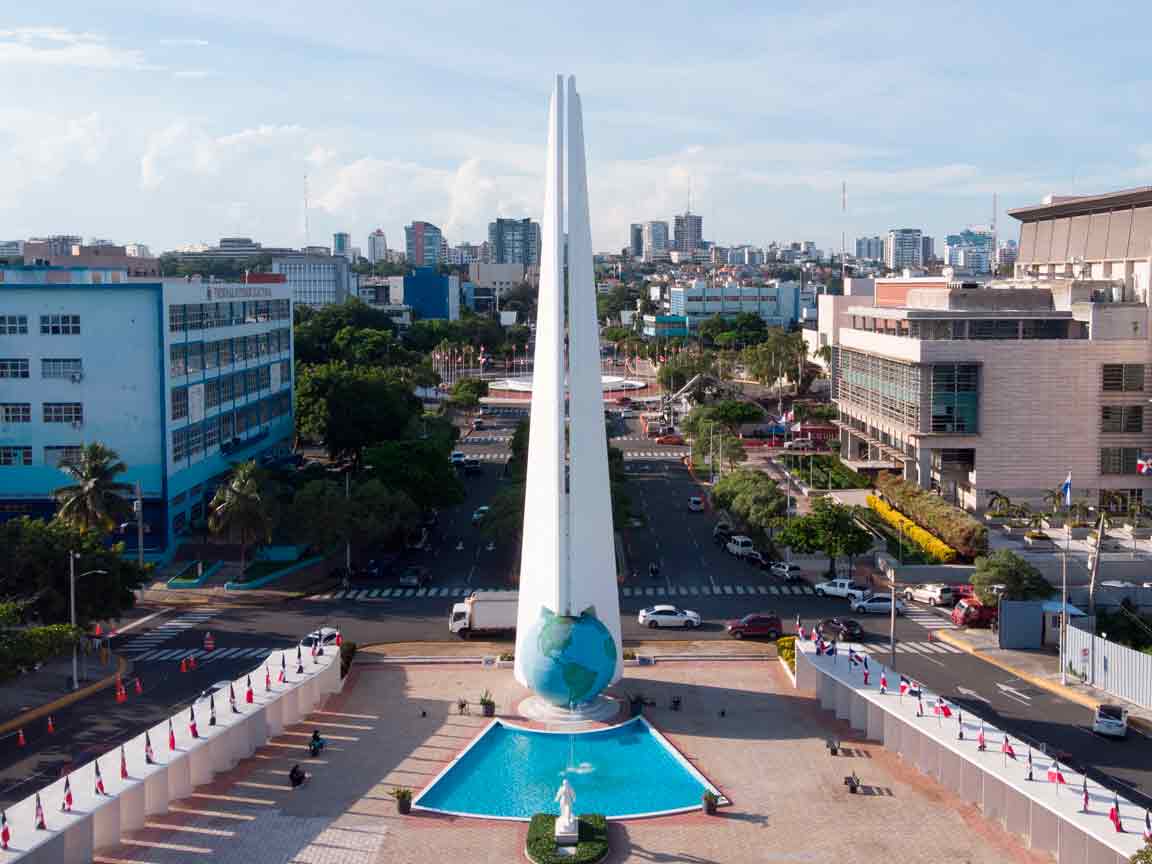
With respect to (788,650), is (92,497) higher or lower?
higher

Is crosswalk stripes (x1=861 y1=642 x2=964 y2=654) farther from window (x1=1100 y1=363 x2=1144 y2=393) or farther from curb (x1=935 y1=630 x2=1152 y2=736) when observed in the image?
window (x1=1100 y1=363 x2=1144 y2=393)

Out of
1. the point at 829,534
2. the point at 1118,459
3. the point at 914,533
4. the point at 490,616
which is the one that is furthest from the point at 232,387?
the point at 1118,459

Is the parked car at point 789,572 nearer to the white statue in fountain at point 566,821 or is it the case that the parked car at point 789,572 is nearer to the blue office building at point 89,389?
the blue office building at point 89,389

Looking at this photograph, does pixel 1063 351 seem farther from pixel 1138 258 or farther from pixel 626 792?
pixel 626 792

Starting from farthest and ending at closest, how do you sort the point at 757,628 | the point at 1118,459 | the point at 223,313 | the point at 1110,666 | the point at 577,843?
Answer: the point at 223,313 < the point at 1118,459 < the point at 757,628 < the point at 1110,666 < the point at 577,843

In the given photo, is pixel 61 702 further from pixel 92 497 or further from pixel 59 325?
pixel 59 325

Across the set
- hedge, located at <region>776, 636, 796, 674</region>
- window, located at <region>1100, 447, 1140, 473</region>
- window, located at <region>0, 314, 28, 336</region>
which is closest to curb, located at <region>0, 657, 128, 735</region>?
hedge, located at <region>776, 636, 796, 674</region>

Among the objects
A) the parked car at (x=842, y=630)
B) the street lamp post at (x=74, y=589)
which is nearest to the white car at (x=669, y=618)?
the parked car at (x=842, y=630)
